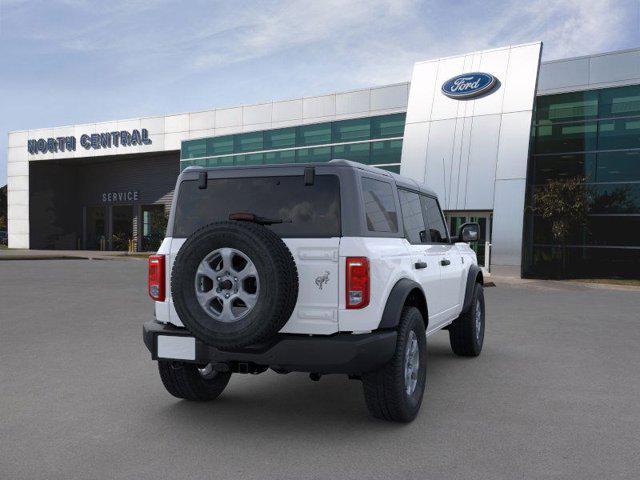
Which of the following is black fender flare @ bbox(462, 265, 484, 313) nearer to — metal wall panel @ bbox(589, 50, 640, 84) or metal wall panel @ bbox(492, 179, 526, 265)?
metal wall panel @ bbox(492, 179, 526, 265)

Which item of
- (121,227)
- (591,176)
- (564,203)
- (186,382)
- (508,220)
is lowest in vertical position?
(121,227)

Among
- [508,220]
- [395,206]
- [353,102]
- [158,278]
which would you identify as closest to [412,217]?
[395,206]

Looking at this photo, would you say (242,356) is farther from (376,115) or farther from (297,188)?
(376,115)

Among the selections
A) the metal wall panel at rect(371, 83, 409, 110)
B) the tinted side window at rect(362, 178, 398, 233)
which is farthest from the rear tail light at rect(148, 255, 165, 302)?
the metal wall panel at rect(371, 83, 409, 110)

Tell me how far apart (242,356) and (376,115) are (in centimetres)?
2610

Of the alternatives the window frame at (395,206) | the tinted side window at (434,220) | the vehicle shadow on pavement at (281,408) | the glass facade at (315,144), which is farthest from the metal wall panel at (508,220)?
the window frame at (395,206)

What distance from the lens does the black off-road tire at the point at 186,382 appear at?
199 inches

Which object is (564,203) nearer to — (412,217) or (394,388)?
(412,217)

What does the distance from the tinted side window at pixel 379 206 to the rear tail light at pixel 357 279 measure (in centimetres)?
37

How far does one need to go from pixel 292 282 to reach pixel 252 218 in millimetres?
544

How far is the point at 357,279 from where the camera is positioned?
424 cm

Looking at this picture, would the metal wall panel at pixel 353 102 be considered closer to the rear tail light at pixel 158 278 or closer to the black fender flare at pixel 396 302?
the black fender flare at pixel 396 302

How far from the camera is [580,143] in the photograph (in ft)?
78.6

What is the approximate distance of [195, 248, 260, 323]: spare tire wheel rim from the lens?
419 cm
